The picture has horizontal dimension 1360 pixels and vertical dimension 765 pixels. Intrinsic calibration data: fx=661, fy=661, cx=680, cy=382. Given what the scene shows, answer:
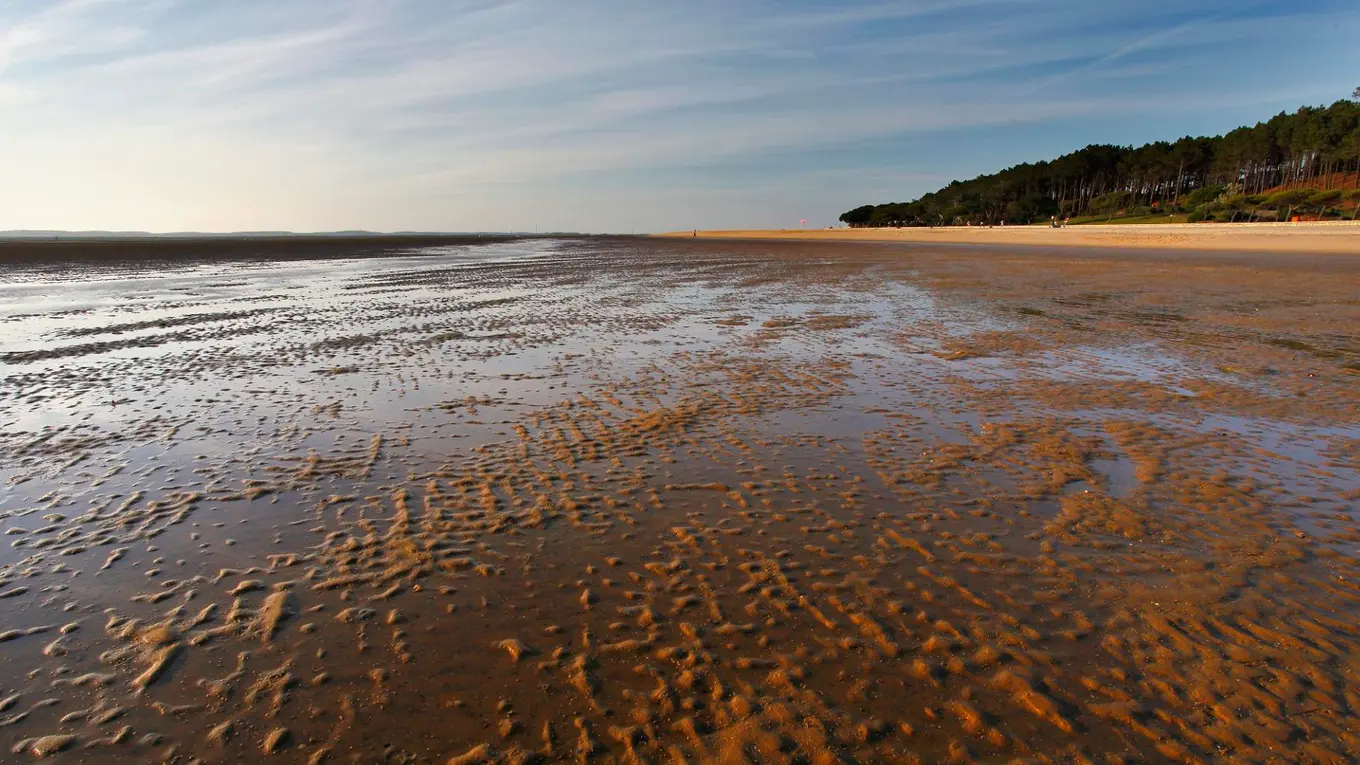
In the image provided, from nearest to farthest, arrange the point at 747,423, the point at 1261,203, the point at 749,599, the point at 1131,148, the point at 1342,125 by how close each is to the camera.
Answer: the point at 749,599
the point at 747,423
the point at 1261,203
the point at 1342,125
the point at 1131,148

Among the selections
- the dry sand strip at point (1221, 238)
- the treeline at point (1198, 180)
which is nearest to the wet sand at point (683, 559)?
the dry sand strip at point (1221, 238)

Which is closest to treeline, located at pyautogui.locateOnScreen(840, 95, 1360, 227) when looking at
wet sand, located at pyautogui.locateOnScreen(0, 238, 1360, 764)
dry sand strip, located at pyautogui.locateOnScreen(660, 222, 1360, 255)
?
dry sand strip, located at pyautogui.locateOnScreen(660, 222, 1360, 255)

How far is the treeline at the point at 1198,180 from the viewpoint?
3287 inches

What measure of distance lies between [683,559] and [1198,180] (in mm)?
154444

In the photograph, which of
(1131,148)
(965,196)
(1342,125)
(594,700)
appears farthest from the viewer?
(965,196)

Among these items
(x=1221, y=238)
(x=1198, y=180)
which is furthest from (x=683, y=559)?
(x=1198, y=180)

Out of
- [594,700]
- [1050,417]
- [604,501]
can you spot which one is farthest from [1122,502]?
[594,700]

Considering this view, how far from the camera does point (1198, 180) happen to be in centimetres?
12100

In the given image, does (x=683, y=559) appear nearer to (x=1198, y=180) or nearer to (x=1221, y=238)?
(x=1221, y=238)

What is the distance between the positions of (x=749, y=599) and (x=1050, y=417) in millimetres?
6358

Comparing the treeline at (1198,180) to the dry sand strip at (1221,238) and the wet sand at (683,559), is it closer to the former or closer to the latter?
the dry sand strip at (1221,238)

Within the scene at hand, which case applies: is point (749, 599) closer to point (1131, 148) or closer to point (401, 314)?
point (401, 314)

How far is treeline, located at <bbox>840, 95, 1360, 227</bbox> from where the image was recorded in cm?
8350

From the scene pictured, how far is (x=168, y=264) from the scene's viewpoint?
43.2 meters
